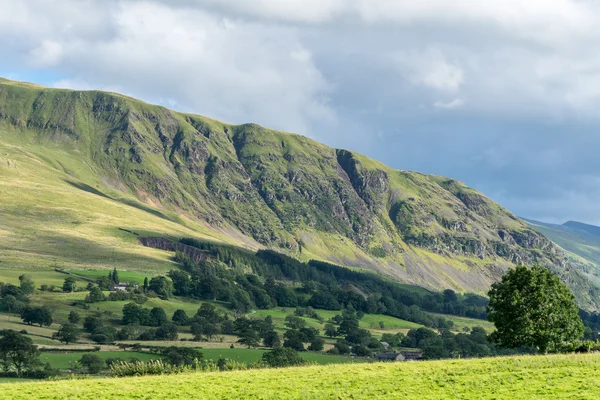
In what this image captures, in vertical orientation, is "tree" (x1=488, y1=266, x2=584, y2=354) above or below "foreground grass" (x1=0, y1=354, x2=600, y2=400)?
above

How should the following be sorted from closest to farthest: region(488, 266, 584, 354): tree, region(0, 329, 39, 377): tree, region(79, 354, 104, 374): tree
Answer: region(488, 266, 584, 354): tree → region(0, 329, 39, 377): tree → region(79, 354, 104, 374): tree

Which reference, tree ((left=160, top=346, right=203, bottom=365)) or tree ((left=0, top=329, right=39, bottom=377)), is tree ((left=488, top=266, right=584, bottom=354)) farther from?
tree ((left=0, top=329, right=39, bottom=377))

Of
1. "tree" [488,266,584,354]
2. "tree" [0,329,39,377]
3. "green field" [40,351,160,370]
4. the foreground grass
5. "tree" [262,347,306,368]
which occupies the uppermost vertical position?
"tree" [488,266,584,354]

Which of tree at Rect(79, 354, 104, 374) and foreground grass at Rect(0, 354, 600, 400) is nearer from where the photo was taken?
foreground grass at Rect(0, 354, 600, 400)

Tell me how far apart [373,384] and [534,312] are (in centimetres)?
4429

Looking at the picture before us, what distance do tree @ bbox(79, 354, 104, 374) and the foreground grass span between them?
4096 inches

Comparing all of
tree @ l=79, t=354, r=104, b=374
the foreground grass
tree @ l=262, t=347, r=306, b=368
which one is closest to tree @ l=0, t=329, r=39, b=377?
tree @ l=79, t=354, r=104, b=374

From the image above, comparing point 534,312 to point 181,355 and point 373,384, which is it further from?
point 181,355

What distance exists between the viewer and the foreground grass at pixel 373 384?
46594 millimetres

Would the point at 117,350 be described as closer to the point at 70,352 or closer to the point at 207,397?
the point at 70,352

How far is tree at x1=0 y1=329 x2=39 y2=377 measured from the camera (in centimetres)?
14888

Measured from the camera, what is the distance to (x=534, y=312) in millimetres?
87312

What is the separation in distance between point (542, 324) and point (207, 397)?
5382 centimetres

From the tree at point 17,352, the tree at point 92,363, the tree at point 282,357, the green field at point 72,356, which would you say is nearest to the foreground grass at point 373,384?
the tree at point 92,363
